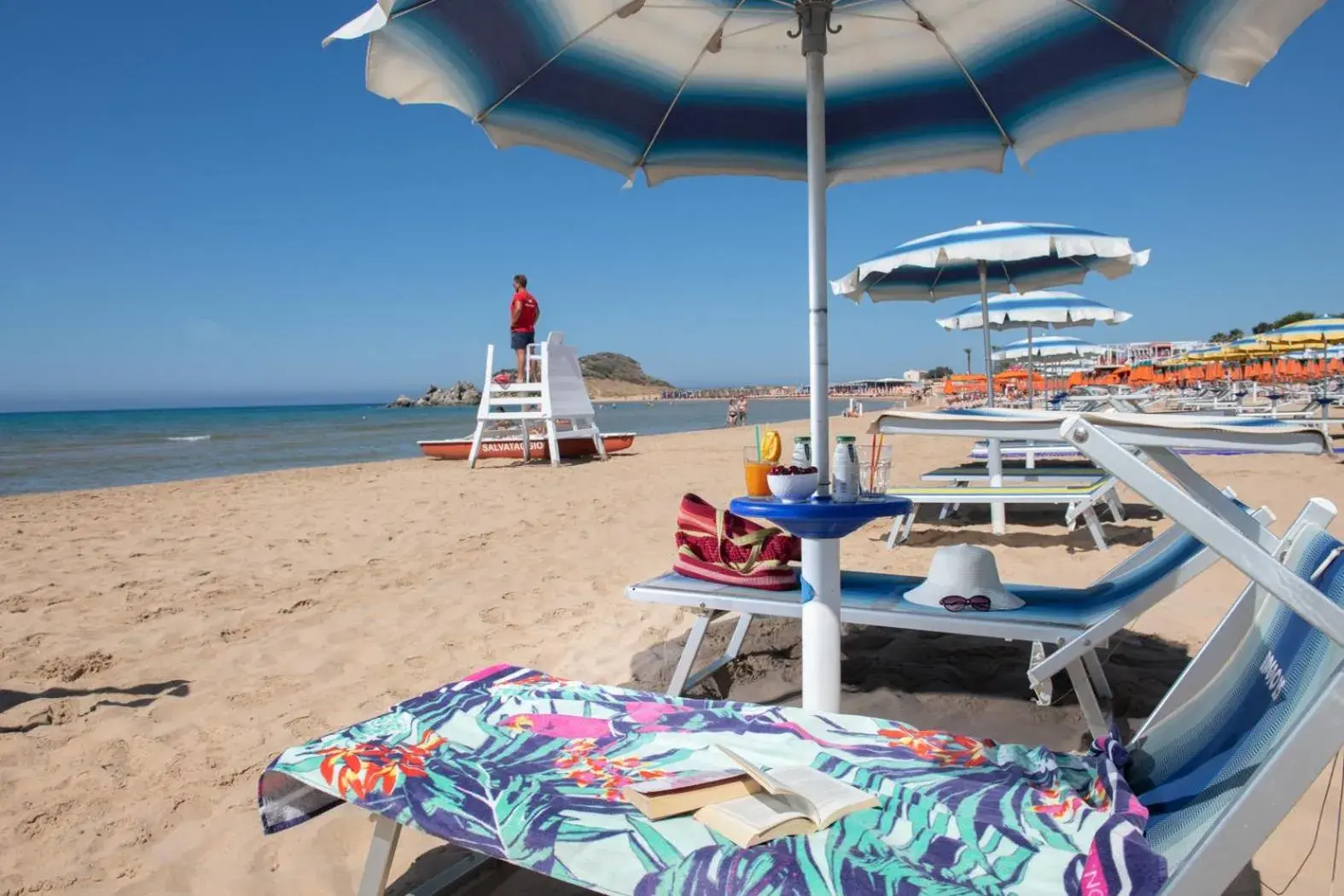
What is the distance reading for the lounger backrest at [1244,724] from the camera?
4.24 ft

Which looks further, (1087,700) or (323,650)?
(323,650)

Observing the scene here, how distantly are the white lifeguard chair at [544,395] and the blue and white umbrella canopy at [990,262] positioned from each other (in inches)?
164

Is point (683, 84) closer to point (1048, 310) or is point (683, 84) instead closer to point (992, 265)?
point (992, 265)

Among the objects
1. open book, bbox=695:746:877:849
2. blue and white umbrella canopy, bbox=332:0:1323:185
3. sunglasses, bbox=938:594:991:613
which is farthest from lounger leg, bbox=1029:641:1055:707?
blue and white umbrella canopy, bbox=332:0:1323:185

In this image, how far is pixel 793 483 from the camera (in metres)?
2.43

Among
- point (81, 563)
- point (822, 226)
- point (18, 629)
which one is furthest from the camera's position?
point (81, 563)

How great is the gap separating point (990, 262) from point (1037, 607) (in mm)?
6639

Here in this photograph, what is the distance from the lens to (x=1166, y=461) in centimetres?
189

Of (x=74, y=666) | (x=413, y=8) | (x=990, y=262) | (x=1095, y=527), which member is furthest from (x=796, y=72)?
(x=990, y=262)

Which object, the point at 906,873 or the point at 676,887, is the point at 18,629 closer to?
the point at 676,887

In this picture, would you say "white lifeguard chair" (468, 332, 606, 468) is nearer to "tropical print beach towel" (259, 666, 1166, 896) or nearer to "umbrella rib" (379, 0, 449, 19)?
"umbrella rib" (379, 0, 449, 19)

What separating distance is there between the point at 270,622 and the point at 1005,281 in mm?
8145

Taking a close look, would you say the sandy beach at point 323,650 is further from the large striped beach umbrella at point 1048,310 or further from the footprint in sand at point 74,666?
the large striped beach umbrella at point 1048,310

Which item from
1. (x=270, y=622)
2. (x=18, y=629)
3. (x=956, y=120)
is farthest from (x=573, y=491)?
(x=956, y=120)
